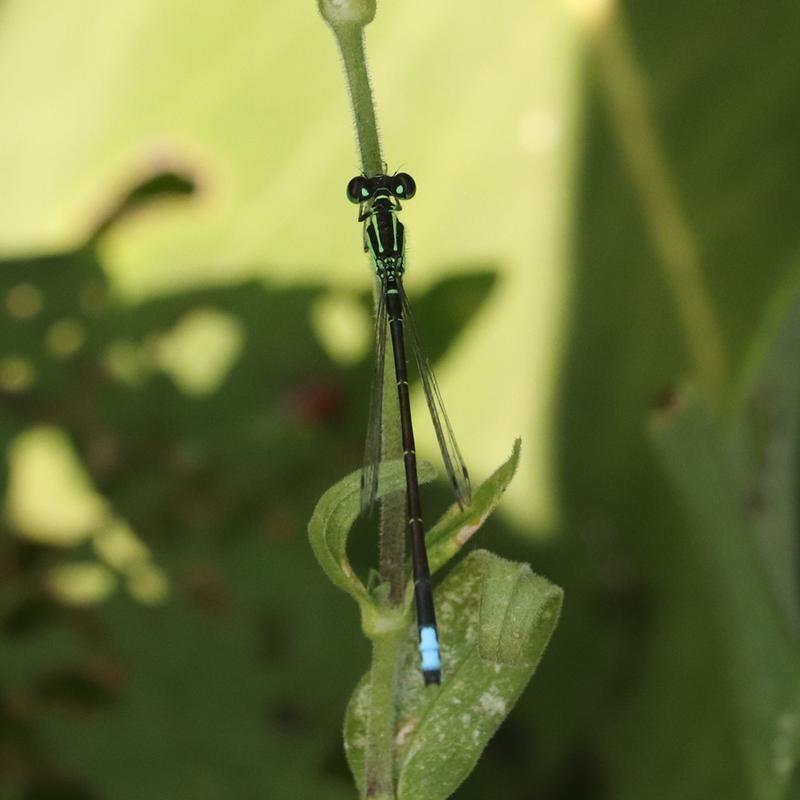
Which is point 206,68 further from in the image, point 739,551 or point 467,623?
point 467,623

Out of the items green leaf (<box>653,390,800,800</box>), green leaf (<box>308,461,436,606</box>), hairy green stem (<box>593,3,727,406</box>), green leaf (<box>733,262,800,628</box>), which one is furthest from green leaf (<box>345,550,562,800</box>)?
hairy green stem (<box>593,3,727,406</box>)

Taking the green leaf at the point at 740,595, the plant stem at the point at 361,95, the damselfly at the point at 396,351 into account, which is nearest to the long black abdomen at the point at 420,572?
the damselfly at the point at 396,351

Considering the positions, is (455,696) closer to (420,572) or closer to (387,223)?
(420,572)

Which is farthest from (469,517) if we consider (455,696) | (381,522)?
(455,696)

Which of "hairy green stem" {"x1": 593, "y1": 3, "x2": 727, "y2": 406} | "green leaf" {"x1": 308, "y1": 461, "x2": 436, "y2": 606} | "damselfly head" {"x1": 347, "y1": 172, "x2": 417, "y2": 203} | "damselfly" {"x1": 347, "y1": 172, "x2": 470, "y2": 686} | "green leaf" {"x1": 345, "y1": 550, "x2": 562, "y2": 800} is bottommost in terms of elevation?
"green leaf" {"x1": 345, "y1": 550, "x2": 562, "y2": 800}

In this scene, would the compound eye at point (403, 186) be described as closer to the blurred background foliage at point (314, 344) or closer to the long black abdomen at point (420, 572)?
the long black abdomen at point (420, 572)

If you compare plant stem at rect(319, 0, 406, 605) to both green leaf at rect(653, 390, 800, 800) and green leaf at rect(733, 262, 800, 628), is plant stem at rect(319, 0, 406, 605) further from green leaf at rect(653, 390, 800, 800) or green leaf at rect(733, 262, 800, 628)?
green leaf at rect(733, 262, 800, 628)

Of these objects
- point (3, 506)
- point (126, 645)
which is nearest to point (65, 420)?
point (3, 506)
